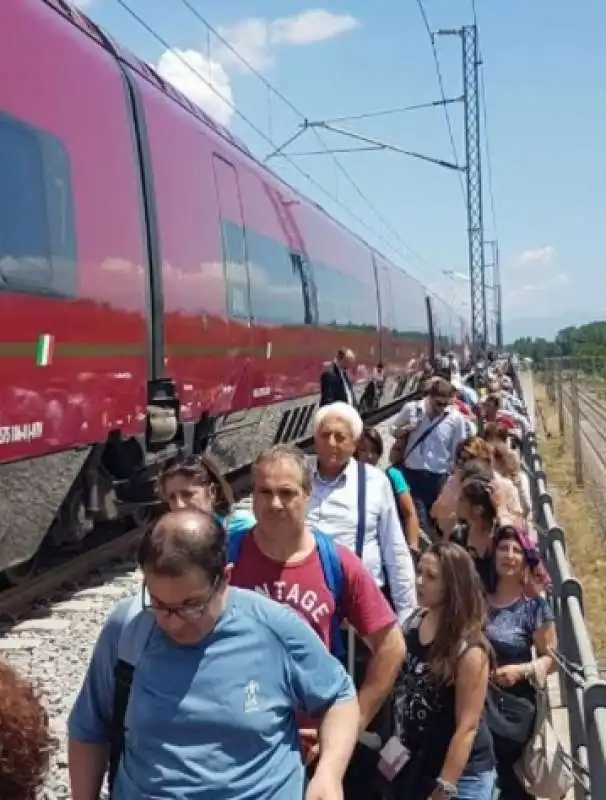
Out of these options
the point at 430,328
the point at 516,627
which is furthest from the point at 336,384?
the point at 430,328

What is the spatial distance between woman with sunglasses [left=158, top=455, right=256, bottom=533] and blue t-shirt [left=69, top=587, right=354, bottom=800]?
1157 mm

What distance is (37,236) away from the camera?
23.6 feet

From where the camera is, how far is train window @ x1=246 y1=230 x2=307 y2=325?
42.4 feet

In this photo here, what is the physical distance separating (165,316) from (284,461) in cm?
556

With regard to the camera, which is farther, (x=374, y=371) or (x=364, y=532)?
(x=374, y=371)

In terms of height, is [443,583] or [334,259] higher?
[334,259]

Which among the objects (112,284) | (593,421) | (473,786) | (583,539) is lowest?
(593,421)

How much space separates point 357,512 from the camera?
4.88 meters

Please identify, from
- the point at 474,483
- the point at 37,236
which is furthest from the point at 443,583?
the point at 37,236

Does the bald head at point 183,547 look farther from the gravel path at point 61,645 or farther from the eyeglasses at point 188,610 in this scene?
the gravel path at point 61,645

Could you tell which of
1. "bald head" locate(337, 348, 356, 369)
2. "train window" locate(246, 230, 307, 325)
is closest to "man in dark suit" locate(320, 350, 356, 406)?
"bald head" locate(337, 348, 356, 369)

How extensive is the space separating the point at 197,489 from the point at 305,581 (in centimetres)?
69

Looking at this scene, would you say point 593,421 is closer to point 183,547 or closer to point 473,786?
point 473,786

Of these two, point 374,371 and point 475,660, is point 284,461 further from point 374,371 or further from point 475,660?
point 374,371
